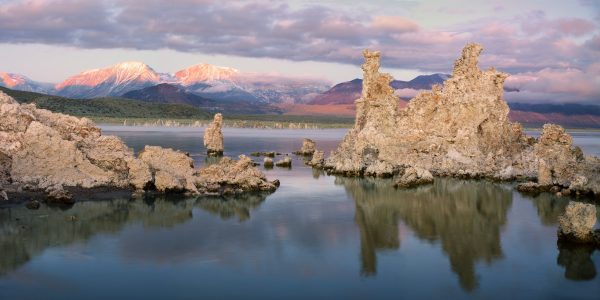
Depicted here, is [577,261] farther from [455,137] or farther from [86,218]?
[455,137]

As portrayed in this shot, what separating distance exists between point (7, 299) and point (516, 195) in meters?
36.5

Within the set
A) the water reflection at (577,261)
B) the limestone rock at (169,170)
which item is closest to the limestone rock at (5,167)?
the limestone rock at (169,170)

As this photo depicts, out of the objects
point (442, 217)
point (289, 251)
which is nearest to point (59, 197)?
point (289, 251)

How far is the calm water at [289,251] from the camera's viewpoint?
19703mm

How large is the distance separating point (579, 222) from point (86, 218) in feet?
81.2

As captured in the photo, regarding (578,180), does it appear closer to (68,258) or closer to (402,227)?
(402,227)

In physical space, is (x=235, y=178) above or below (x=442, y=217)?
above

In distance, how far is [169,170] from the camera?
4031 cm

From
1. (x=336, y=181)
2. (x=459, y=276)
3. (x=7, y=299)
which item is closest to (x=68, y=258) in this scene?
(x=7, y=299)

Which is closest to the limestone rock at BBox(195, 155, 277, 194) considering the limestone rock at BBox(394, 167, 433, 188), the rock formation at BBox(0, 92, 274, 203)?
the rock formation at BBox(0, 92, 274, 203)

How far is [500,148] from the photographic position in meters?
57.5

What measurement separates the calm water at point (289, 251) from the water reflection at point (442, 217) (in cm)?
12

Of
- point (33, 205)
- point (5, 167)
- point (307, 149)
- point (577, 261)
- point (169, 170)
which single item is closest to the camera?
point (577, 261)

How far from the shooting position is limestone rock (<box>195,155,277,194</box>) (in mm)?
41219
